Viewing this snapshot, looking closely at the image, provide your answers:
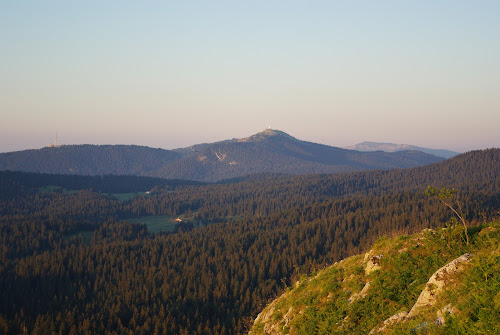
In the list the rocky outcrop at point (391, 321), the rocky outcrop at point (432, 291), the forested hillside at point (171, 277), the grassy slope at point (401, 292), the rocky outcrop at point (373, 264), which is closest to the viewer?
the grassy slope at point (401, 292)

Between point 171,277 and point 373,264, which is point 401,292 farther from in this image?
point 171,277

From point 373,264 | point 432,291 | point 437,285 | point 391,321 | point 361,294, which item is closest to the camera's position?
point 432,291

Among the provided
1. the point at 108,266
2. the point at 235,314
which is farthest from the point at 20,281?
the point at 235,314

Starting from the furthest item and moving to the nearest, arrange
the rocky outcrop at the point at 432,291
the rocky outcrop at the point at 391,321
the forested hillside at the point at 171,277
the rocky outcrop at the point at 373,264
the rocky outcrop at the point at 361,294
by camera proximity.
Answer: the forested hillside at the point at 171,277 → the rocky outcrop at the point at 373,264 → the rocky outcrop at the point at 361,294 → the rocky outcrop at the point at 391,321 → the rocky outcrop at the point at 432,291

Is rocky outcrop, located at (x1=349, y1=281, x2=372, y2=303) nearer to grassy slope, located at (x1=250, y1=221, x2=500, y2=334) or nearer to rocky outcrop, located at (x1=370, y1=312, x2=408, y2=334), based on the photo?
grassy slope, located at (x1=250, y1=221, x2=500, y2=334)

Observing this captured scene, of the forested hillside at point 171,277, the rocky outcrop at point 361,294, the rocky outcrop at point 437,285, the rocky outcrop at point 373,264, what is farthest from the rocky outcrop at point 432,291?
the forested hillside at point 171,277

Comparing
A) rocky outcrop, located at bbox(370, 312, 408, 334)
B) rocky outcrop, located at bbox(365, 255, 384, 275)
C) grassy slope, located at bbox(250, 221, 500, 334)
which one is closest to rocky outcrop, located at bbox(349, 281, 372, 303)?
grassy slope, located at bbox(250, 221, 500, 334)

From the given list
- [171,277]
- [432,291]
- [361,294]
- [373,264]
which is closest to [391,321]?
[432,291]

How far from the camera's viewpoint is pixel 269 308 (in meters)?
42.5

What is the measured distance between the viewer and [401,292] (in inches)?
1089

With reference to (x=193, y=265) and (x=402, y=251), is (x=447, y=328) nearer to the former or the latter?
(x=402, y=251)

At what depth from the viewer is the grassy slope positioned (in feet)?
63.0

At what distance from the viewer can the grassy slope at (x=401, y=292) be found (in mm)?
19188

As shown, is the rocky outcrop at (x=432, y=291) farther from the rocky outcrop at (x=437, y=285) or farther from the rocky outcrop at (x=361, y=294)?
the rocky outcrop at (x=361, y=294)
